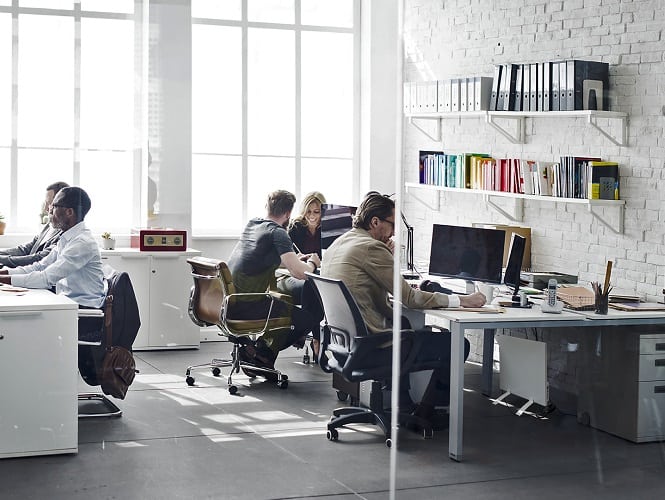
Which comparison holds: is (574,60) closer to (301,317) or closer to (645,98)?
(645,98)

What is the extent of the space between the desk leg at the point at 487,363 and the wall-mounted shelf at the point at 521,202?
1.77 ft

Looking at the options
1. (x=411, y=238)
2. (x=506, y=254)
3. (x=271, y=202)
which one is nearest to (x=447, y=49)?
(x=411, y=238)

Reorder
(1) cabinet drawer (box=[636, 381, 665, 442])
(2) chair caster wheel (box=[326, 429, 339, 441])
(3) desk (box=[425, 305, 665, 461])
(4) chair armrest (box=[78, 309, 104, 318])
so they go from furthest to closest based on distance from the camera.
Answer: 1. (4) chair armrest (box=[78, 309, 104, 318])
2. (2) chair caster wheel (box=[326, 429, 339, 441])
3. (3) desk (box=[425, 305, 665, 461])
4. (1) cabinet drawer (box=[636, 381, 665, 442])

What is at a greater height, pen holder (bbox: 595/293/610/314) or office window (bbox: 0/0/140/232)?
office window (bbox: 0/0/140/232)

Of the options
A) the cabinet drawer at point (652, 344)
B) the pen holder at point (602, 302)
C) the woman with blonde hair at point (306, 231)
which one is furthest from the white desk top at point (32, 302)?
the cabinet drawer at point (652, 344)

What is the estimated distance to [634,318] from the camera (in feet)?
10.6

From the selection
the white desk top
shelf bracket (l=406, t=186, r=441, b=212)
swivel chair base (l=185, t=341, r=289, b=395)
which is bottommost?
swivel chair base (l=185, t=341, r=289, b=395)

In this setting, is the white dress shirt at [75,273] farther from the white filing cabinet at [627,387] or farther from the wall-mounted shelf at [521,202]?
the white filing cabinet at [627,387]

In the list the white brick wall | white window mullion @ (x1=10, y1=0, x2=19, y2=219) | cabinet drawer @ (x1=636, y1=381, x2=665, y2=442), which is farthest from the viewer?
white window mullion @ (x1=10, y1=0, x2=19, y2=219)

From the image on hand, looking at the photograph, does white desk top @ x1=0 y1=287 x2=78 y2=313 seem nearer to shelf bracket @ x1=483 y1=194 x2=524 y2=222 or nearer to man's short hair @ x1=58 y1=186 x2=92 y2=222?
man's short hair @ x1=58 y1=186 x2=92 y2=222

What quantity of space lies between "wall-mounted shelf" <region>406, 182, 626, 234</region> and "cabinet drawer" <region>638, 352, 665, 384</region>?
0.42m

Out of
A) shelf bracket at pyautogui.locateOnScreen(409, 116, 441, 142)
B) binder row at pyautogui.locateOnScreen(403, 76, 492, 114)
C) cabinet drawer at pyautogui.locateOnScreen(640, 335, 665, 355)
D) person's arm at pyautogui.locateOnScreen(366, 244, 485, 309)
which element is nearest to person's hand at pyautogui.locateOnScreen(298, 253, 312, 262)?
person's arm at pyautogui.locateOnScreen(366, 244, 485, 309)

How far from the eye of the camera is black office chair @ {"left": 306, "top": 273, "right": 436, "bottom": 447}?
Answer: 3.73 meters

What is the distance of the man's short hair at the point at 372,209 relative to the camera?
3.65 meters
